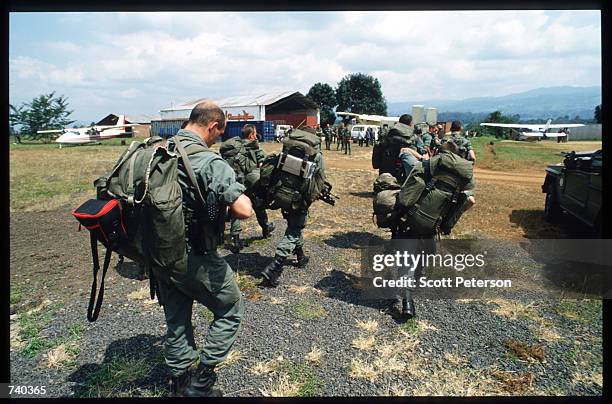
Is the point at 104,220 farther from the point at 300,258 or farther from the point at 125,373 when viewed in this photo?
the point at 300,258

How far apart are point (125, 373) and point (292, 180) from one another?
2.73 metres

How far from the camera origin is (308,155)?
200 inches

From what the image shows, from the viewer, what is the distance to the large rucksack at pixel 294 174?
497 cm

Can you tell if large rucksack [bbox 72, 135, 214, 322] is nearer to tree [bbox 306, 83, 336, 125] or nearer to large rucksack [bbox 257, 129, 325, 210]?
large rucksack [bbox 257, 129, 325, 210]

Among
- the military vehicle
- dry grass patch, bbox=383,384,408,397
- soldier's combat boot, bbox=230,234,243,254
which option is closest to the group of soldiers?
dry grass patch, bbox=383,384,408,397

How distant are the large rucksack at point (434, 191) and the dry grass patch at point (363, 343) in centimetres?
127

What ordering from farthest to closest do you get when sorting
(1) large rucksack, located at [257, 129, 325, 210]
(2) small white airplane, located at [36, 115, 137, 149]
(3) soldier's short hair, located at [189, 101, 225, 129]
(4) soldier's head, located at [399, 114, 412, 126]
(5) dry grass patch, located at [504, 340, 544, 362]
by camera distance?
(2) small white airplane, located at [36, 115, 137, 149] < (4) soldier's head, located at [399, 114, 412, 126] < (1) large rucksack, located at [257, 129, 325, 210] < (5) dry grass patch, located at [504, 340, 544, 362] < (3) soldier's short hair, located at [189, 101, 225, 129]

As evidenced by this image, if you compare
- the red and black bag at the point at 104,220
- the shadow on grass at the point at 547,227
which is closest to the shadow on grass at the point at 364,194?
the shadow on grass at the point at 547,227

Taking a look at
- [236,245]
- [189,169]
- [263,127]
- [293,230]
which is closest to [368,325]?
[293,230]

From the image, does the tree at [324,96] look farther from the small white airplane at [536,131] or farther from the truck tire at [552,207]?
the truck tire at [552,207]

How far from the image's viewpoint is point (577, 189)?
6879mm

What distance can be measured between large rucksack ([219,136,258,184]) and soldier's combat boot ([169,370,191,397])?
12.1 feet

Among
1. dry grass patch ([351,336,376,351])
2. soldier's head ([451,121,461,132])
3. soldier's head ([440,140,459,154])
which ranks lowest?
dry grass patch ([351,336,376,351])

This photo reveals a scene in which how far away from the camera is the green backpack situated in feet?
14.8
